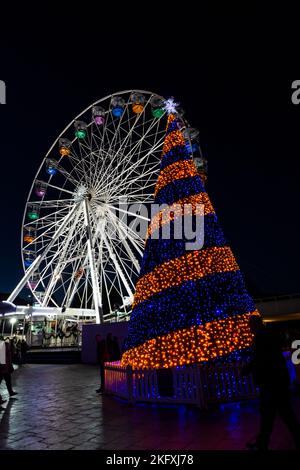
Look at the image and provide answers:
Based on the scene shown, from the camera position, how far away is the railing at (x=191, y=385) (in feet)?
19.1

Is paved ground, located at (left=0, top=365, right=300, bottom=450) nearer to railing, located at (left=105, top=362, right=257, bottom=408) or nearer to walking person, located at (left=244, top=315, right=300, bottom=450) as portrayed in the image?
railing, located at (left=105, top=362, right=257, bottom=408)

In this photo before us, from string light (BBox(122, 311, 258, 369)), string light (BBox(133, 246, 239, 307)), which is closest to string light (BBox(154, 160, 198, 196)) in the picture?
string light (BBox(133, 246, 239, 307))

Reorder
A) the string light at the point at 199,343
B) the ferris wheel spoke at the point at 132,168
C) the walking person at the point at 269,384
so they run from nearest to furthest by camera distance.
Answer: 1. the walking person at the point at 269,384
2. the string light at the point at 199,343
3. the ferris wheel spoke at the point at 132,168

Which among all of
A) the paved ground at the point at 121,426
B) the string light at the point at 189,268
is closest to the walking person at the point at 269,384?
the paved ground at the point at 121,426

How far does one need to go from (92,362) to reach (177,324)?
10622mm

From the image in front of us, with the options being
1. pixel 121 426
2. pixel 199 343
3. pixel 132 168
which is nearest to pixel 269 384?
pixel 121 426

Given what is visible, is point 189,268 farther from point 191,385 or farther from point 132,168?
point 132,168

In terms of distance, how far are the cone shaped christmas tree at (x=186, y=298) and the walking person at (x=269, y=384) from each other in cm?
243

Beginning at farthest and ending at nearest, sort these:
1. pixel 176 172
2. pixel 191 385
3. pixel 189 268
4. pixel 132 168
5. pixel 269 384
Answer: pixel 132 168 → pixel 176 172 → pixel 189 268 → pixel 191 385 → pixel 269 384

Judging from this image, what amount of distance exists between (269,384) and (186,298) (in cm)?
297

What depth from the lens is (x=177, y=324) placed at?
6484mm

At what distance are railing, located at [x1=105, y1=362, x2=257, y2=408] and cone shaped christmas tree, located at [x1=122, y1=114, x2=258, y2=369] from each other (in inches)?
10.6

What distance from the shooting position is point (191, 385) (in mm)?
5855

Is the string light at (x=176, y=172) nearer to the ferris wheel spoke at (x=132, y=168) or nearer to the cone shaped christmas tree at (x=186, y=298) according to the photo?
the cone shaped christmas tree at (x=186, y=298)
